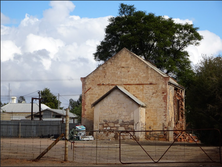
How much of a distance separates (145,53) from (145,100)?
48.7ft

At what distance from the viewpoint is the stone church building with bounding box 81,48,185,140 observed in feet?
105

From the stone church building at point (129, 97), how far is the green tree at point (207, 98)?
629cm

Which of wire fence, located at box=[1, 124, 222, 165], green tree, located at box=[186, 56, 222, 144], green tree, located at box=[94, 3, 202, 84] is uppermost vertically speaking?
green tree, located at box=[94, 3, 202, 84]

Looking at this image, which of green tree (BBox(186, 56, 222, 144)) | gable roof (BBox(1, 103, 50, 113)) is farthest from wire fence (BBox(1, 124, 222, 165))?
gable roof (BBox(1, 103, 50, 113))

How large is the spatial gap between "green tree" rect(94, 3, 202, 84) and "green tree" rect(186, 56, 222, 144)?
18381mm

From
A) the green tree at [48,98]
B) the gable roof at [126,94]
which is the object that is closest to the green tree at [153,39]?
the gable roof at [126,94]

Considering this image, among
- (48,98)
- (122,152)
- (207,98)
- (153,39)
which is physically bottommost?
(122,152)

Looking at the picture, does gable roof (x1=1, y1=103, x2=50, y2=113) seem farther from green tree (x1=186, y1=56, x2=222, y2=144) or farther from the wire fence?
green tree (x1=186, y1=56, x2=222, y2=144)

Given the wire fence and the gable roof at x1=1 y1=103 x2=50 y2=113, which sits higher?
the gable roof at x1=1 y1=103 x2=50 y2=113

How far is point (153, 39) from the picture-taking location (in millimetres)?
45750

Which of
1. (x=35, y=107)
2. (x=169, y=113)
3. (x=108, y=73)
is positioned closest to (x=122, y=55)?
(x=108, y=73)

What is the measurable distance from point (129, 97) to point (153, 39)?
16139 mm

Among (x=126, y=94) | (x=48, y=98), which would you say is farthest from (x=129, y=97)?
(x=48, y=98)

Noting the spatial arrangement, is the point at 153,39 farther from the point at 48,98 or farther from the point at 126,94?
the point at 48,98
